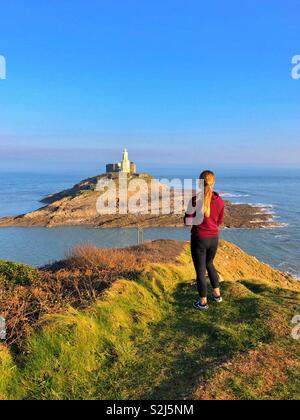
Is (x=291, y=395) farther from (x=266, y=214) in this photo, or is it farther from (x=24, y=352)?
(x=266, y=214)

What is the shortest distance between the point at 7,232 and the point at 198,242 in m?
58.7

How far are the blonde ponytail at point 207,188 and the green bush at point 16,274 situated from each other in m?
4.62

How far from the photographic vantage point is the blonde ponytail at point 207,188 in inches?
271

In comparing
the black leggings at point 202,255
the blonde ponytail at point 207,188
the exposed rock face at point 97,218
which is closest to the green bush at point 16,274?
the black leggings at point 202,255

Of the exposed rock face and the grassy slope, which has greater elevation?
the grassy slope

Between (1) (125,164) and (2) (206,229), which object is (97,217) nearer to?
(1) (125,164)

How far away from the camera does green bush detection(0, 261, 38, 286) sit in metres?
8.98

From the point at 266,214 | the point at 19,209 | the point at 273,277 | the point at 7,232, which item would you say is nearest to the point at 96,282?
the point at 273,277

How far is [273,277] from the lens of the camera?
70.0ft

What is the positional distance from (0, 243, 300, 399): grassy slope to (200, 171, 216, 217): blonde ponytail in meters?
2.11

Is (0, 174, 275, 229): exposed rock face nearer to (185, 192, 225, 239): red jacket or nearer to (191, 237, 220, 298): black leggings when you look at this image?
(191, 237, 220, 298): black leggings

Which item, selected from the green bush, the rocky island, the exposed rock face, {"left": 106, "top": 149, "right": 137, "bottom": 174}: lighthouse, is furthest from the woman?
{"left": 106, "top": 149, "right": 137, "bottom": 174}: lighthouse

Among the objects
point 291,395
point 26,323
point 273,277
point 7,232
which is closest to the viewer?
point 291,395
